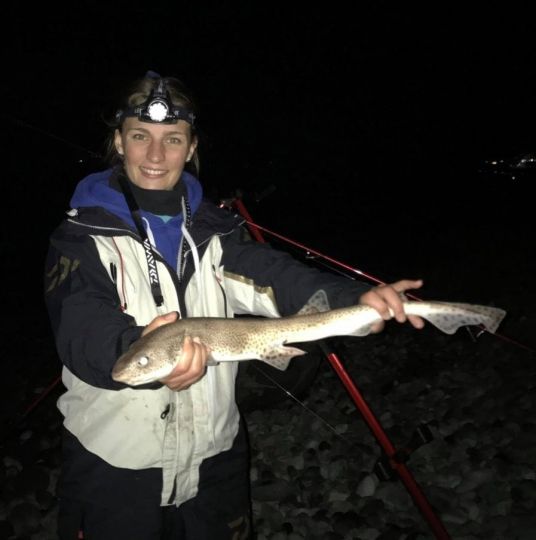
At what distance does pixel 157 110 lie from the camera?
12.1 feet

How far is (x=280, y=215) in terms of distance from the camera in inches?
1416

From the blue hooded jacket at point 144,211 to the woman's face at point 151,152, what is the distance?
20cm

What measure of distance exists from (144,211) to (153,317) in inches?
36.5

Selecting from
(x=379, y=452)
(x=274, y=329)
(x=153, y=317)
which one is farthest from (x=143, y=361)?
(x=379, y=452)

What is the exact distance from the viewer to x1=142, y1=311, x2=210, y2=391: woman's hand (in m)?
2.84

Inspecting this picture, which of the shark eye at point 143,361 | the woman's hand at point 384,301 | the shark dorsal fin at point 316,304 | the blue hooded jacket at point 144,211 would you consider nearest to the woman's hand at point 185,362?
the shark eye at point 143,361

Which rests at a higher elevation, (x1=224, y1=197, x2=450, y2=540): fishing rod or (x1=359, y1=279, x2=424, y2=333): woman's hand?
(x1=359, y1=279, x2=424, y2=333): woman's hand

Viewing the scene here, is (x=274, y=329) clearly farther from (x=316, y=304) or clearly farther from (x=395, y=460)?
(x=395, y=460)

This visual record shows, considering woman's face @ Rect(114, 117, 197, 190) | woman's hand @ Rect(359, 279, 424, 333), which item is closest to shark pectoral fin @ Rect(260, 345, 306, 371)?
woman's hand @ Rect(359, 279, 424, 333)

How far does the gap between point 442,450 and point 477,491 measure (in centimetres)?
72

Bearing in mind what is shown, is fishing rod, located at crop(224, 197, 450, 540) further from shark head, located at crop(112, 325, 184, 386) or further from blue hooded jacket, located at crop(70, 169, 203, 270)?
shark head, located at crop(112, 325, 184, 386)

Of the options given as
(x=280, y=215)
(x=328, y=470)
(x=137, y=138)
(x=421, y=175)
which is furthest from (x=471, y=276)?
(x=421, y=175)

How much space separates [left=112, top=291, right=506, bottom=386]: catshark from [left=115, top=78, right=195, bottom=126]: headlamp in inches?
66.1

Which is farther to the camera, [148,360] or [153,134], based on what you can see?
[153,134]
